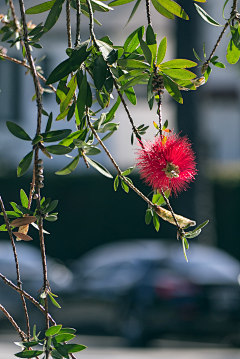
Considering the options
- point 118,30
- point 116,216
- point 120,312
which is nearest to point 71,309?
point 120,312

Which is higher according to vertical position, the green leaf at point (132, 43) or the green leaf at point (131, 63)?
the green leaf at point (132, 43)

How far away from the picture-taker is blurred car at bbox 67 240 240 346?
5031mm

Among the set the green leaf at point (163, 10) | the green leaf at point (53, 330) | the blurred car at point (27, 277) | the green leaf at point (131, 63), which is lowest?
the blurred car at point (27, 277)

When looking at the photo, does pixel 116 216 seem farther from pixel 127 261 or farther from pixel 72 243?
pixel 127 261

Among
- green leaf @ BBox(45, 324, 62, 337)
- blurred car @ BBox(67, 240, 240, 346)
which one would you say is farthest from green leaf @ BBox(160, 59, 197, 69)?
blurred car @ BBox(67, 240, 240, 346)

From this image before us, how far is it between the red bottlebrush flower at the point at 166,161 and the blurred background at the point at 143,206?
14.9 feet

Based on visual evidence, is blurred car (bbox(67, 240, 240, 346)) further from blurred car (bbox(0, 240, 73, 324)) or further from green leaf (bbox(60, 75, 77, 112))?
green leaf (bbox(60, 75, 77, 112))

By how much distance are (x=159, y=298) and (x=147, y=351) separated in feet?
2.12

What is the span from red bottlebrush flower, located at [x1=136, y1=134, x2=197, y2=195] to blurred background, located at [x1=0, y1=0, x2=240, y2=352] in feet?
14.9

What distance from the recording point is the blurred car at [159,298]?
5.03 m


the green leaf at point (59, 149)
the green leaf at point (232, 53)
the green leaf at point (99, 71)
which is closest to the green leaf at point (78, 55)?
the green leaf at point (99, 71)

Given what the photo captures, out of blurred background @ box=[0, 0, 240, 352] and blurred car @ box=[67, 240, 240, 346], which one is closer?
blurred car @ box=[67, 240, 240, 346]

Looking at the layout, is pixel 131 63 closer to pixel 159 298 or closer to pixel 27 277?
pixel 159 298

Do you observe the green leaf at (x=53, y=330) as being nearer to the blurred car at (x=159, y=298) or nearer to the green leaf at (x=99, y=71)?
the green leaf at (x=99, y=71)
